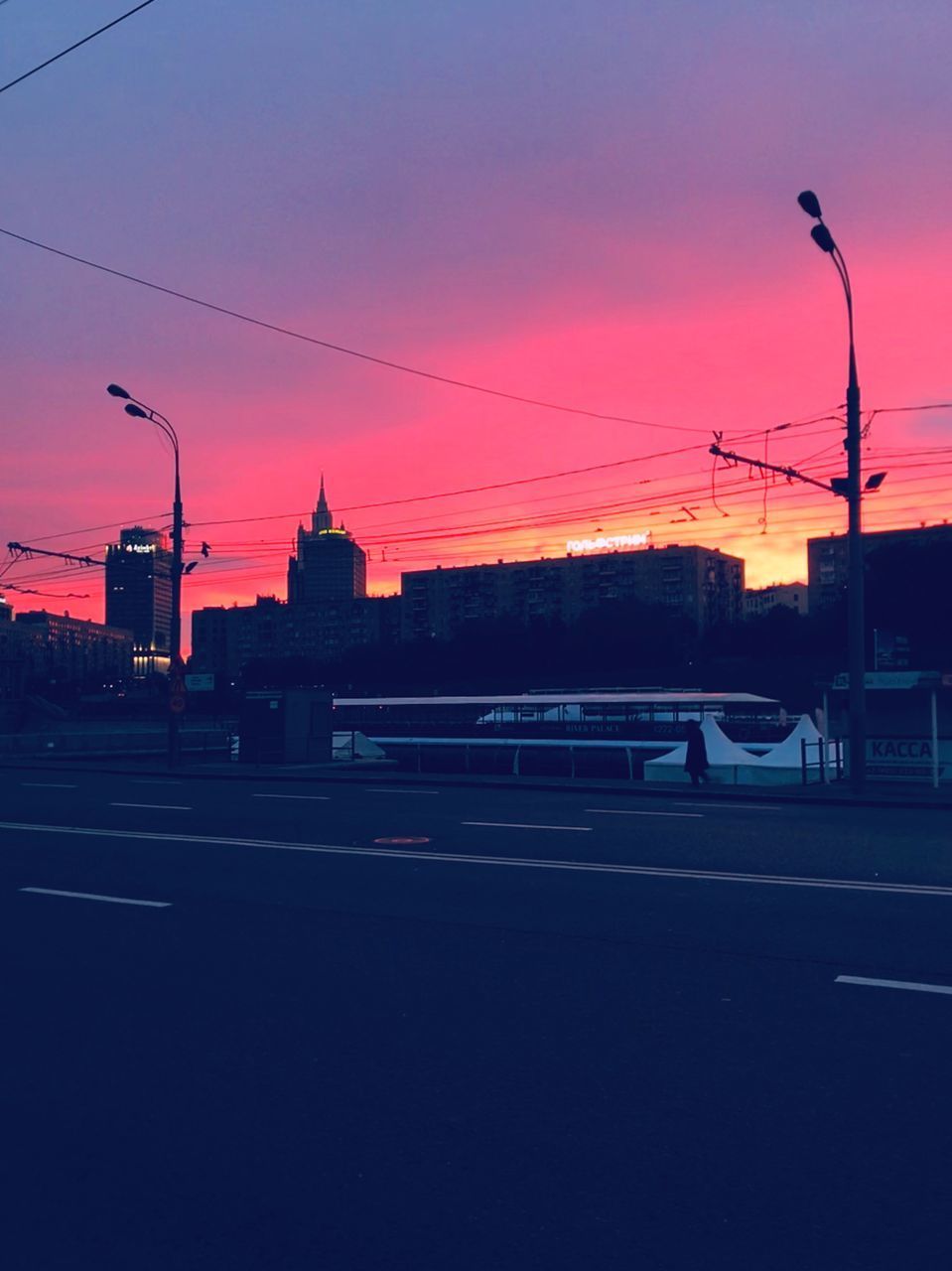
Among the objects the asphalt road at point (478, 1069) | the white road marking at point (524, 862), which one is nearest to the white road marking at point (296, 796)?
the white road marking at point (524, 862)

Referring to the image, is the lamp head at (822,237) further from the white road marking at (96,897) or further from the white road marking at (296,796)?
the white road marking at (96,897)

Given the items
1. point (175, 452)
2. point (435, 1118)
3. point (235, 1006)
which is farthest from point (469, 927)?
point (175, 452)

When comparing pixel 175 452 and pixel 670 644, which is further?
pixel 670 644

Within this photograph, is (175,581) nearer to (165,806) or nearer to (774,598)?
(165,806)

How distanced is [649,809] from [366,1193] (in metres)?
15.5

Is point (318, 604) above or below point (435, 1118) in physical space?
above

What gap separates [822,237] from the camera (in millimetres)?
22281

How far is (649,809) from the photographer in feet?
62.7

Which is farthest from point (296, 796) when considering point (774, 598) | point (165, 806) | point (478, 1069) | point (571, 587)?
point (774, 598)

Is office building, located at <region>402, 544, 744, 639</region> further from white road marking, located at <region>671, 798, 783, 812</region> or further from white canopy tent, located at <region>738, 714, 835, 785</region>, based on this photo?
white road marking, located at <region>671, 798, 783, 812</region>

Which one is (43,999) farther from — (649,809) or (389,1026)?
(649,809)

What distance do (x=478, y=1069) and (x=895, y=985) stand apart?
9.23ft

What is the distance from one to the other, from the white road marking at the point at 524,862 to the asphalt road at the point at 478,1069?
10 centimetres

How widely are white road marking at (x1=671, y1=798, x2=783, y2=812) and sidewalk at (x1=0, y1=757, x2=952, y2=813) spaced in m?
0.29
